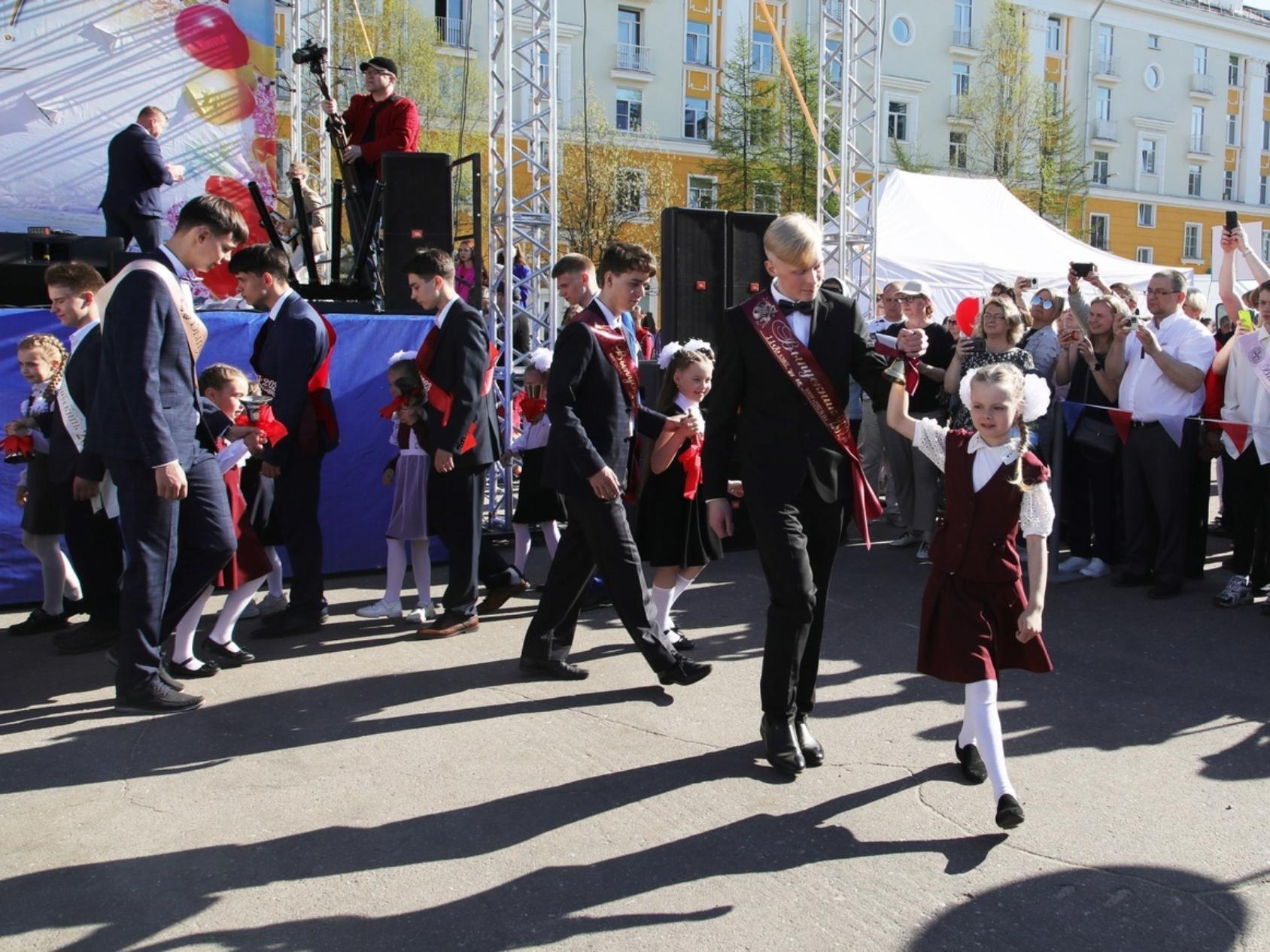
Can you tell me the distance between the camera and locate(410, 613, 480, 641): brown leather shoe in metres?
5.75

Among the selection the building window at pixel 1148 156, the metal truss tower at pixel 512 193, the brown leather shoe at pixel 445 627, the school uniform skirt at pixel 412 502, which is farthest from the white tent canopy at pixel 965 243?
the building window at pixel 1148 156

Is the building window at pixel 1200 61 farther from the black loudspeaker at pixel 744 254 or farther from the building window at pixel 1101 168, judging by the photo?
the black loudspeaker at pixel 744 254

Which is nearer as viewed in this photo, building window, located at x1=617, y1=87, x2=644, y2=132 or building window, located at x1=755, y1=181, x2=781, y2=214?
building window, located at x1=755, y1=181, x2=781, y2=214

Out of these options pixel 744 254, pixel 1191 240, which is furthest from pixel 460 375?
pixel 1191 240

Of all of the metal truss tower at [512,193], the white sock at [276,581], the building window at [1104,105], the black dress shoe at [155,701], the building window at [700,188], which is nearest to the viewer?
the black dress shoe at [155,701]

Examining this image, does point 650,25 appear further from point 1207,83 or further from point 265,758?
point 265,758

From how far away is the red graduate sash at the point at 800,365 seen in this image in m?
3.88

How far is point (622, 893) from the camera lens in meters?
3.13

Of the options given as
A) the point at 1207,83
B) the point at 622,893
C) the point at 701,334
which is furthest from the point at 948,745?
the point at 1207,83

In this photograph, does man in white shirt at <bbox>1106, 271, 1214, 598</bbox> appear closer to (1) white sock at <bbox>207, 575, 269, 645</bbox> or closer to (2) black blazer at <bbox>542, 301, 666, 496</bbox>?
(2) black blazer at <bbox>542, 301, 666, 496</bbox>

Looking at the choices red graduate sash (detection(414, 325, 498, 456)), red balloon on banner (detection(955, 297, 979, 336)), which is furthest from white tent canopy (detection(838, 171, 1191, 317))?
red graduate sash (detection(414, 325, 498, 456))

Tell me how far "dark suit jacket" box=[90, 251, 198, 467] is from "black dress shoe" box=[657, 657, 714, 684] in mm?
2183

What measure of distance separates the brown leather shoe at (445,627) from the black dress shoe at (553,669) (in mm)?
804

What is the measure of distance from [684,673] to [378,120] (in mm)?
6070
